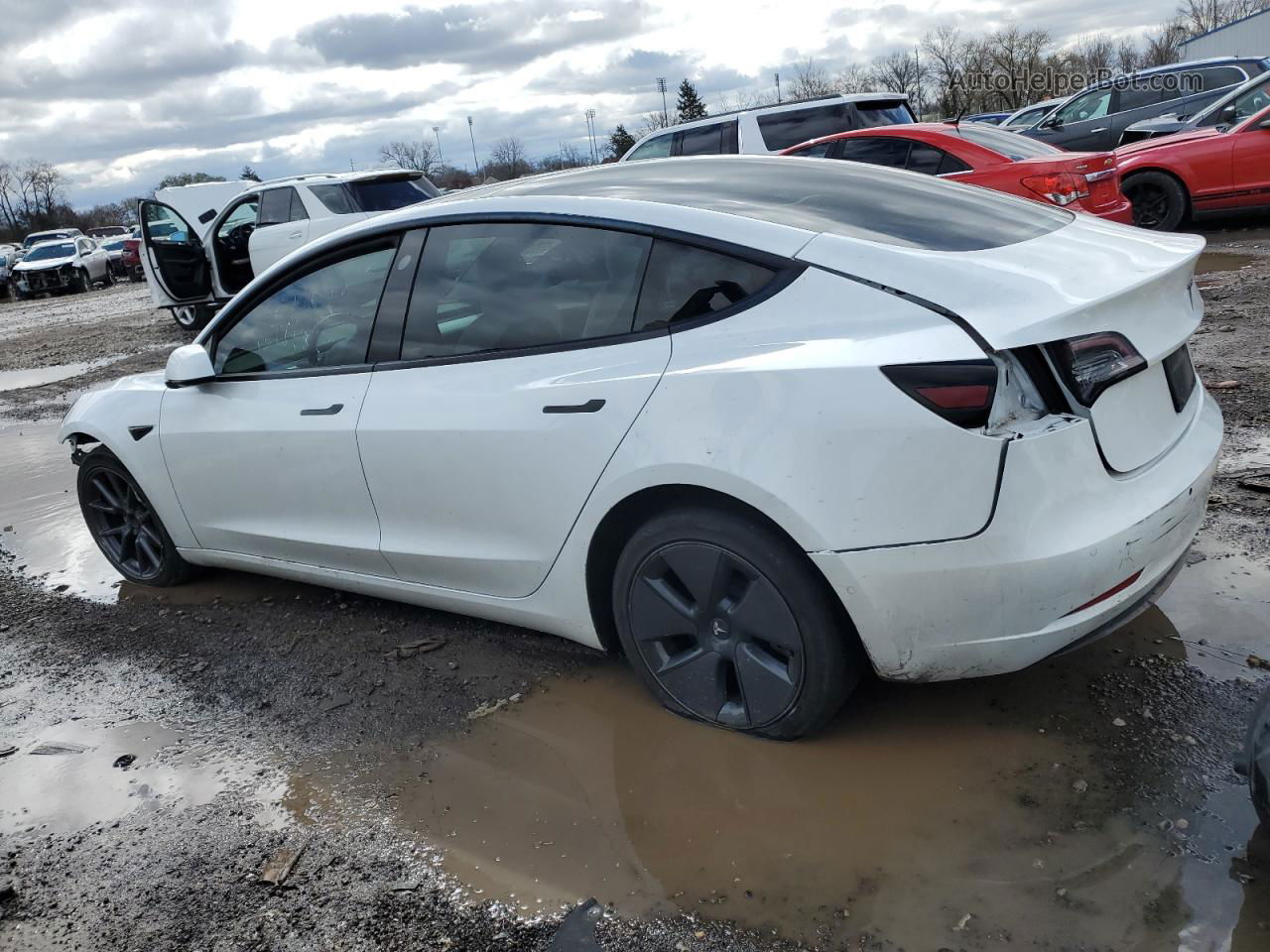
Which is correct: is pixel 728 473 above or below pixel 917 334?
below

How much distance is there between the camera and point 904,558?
98.0 inches

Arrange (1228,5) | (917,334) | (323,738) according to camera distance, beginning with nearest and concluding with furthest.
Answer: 1. (917,334)
2. (323,738)
3. (1228,5)

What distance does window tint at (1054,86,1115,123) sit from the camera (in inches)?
616

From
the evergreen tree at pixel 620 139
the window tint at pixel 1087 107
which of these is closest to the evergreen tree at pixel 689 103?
the evergreen tree at pixel 620 139

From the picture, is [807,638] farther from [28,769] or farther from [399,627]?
[28,769]

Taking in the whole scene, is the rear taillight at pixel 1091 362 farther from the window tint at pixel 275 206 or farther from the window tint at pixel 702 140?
the window tint at pixel 275 206

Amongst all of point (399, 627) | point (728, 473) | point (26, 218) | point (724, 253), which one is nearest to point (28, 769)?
point (399, 627)

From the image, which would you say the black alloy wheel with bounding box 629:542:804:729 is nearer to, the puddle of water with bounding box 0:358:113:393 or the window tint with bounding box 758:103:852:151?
the window tint with bounding box 758:103:852:151

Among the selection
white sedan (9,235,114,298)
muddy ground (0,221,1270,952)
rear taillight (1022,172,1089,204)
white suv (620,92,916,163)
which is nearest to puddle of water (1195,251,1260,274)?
rear taillight (1022,172,1089,204)

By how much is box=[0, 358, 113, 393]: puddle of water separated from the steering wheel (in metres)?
9.67

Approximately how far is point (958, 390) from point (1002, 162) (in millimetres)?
7555

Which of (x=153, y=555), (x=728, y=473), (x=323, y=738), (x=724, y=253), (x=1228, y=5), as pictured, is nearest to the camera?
(x=728, y=473)

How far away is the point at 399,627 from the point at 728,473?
6.51 feet

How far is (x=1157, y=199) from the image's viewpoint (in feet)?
38.5
